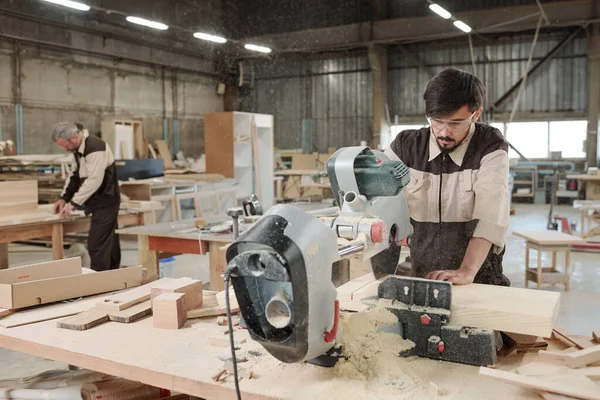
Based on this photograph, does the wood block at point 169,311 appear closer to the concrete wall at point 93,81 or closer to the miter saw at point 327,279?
the miter saw at point 327,279

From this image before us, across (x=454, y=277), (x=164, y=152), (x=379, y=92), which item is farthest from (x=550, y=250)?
(x=164, y=152)

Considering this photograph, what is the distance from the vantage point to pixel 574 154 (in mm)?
11297

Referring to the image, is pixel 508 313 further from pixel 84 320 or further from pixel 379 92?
pixel 379 92

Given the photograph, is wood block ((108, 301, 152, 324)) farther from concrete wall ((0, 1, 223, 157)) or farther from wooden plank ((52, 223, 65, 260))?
concrete wall ((0, 1, 223, 157))

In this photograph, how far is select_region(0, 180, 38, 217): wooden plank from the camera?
4188 millimetres

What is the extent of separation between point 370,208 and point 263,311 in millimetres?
406

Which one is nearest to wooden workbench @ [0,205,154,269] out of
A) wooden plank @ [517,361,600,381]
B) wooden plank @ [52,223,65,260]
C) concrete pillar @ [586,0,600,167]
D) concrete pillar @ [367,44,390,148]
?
wooden plank @ [52,223,65,260]

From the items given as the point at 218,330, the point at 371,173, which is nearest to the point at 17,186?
the point at 218,330

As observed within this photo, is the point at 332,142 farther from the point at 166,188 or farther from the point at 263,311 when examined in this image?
the point at 263,311

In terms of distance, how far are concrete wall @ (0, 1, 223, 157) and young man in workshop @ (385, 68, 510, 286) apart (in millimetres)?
8152

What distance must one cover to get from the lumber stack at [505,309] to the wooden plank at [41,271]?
1.07 metres

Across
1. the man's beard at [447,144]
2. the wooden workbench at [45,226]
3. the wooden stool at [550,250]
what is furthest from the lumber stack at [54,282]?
the wooden stool at [550,250]

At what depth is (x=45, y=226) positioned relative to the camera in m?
4.21

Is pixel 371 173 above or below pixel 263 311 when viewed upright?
above
